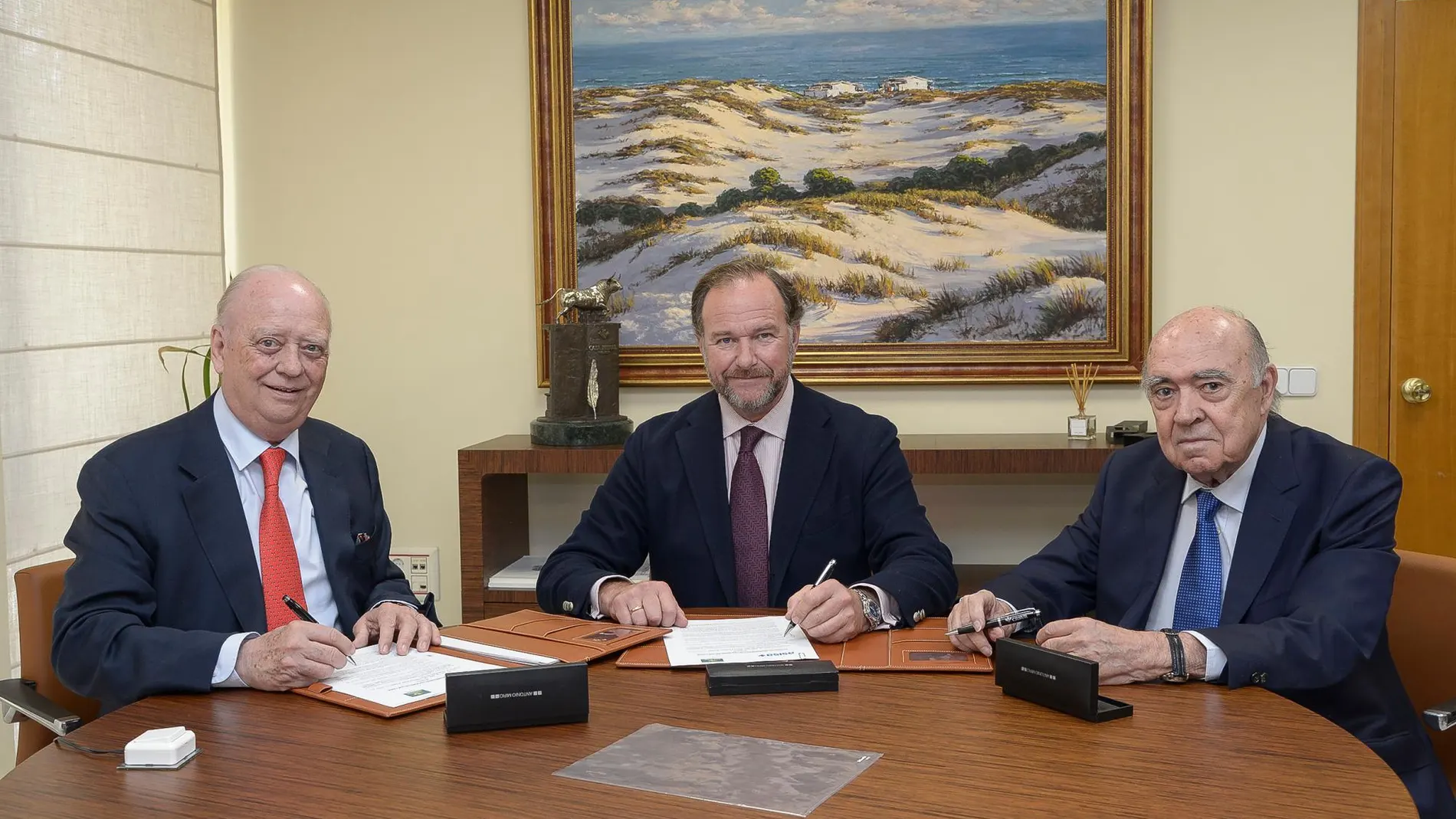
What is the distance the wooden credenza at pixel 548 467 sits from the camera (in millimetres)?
3297

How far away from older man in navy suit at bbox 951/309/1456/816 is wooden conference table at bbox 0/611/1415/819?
0.09 meters

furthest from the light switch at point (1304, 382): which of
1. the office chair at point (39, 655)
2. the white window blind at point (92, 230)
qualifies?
the white window blind at point (92, 230)

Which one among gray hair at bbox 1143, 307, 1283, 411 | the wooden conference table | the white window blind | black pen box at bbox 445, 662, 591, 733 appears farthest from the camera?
the white window blind

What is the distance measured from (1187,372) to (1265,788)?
0.87 meters

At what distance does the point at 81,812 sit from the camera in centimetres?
131

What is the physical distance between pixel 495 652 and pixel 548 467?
1625mm

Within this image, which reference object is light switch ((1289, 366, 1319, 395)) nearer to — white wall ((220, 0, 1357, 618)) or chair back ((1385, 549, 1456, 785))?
white wall ((220, 0, 1357, 618))

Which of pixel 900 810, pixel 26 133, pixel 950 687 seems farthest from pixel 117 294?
pixel 900 810

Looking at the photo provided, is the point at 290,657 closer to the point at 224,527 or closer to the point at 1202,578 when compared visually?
the point at 224,527

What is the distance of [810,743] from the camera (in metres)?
1.50

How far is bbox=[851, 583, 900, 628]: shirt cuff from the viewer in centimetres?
211

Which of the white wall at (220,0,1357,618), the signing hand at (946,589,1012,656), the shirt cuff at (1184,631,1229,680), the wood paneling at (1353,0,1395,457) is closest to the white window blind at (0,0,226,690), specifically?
the white wall at (220,0,1357,618)

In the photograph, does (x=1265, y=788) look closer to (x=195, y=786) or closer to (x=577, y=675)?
(x=577, y=675)

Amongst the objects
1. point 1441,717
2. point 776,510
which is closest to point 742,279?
point 776,510
